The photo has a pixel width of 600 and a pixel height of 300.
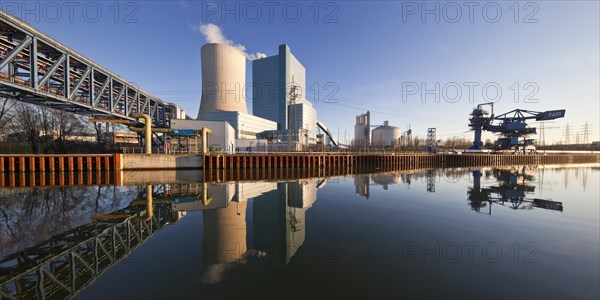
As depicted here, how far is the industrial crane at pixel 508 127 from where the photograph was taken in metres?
54.8

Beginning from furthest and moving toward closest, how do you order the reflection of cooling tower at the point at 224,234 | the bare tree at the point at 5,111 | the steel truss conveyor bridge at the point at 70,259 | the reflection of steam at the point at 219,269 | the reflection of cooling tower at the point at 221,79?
1. the reflection of cooling tower at the point at 221,79
2. the bare tree at the point at 5,111
3. the reflection of cooling tower at the point at 224,234
4. the reflection of steam at the point at 219,269
5. the steel truss conveyor bridge at the point at 70,259

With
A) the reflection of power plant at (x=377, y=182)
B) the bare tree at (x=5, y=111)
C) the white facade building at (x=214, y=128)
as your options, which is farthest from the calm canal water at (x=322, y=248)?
the bare tree at (x=5, y=111)

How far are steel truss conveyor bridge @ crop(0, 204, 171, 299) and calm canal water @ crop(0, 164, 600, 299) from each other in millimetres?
48

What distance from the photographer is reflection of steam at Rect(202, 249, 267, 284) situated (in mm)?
4207

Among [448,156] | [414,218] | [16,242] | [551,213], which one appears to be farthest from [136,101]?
[448,156]

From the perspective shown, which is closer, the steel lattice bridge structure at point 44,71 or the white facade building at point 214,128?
the steel lattice bridge structure at point 44,71

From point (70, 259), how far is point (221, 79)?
6445 cm

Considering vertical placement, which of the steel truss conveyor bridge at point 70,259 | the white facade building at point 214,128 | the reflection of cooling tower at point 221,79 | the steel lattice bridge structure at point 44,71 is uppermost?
the reflection of cooling tower at point 221,79

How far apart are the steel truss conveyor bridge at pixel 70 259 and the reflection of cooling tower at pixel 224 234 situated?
170 cm

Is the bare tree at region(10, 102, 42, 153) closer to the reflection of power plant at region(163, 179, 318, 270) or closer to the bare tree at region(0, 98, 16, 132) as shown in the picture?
the bare tree at region(0, 98, 16, 132)

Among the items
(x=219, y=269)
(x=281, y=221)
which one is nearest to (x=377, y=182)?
(x=281, y=221)

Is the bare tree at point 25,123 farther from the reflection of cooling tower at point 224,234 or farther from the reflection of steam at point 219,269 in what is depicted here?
the reflection of steam at point 219,269

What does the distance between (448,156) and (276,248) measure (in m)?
53.9

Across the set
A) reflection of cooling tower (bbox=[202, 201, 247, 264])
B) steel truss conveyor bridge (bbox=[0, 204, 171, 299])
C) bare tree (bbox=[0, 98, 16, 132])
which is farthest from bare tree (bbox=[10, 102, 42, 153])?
reflection of cooling tower (bbox=[202, 201, 247, 264])
